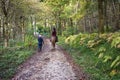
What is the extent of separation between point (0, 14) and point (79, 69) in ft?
55.7

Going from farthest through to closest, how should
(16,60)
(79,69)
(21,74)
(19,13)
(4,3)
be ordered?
(19,13), (4,3), (16,60), (79,69), (21,74)

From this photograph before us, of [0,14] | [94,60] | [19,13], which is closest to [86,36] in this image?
[94,60]

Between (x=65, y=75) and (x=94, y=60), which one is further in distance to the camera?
(x=94, y=60)

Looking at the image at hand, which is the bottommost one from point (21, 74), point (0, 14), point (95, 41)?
point (21, 74)

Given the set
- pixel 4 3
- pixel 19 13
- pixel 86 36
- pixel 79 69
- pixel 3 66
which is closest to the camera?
pixel 79 69

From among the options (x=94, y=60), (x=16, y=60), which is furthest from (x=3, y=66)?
(x=94, y=60)

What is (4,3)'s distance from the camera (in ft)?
80.1

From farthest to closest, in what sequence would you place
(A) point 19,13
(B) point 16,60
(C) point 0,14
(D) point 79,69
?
(A) point 19,13, (C) point 0,14, (B) point 16,60, (D) point 79,69

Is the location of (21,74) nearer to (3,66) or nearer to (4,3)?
(3,66)

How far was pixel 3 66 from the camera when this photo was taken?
14.4m

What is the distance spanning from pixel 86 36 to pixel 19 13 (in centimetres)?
1654

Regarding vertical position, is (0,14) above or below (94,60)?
above

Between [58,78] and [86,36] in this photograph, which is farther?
[86,36]

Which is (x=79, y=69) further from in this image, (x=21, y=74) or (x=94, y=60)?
(x=21, y=74)
